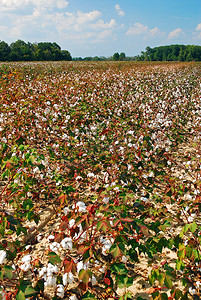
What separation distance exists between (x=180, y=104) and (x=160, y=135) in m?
4.49

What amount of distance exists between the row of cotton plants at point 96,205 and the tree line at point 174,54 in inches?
4430

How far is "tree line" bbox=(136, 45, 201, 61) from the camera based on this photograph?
358 ft

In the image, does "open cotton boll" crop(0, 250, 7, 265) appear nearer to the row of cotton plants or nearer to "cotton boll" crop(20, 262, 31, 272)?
the row of cotton plants

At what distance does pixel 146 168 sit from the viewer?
4273mm

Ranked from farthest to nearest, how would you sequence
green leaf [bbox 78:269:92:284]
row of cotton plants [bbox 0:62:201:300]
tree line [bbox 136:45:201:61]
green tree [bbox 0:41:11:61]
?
tree line [bbox 136:45:201:61] < green tree [bbox 0:41:11:61] < row of cotton plants [bbox 0:62:201:300] < green leaf [bbox 78:269:92:284]

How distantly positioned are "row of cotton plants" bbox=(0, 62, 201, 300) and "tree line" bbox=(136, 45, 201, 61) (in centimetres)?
11253

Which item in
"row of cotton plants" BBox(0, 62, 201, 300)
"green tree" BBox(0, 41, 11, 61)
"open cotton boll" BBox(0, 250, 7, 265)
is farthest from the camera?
"green tree" BBox(0, 41, 11, 61)

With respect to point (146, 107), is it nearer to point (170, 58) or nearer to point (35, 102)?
point (35, 102)

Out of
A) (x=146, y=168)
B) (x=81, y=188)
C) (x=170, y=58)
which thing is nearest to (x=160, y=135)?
(x=146, y=168)

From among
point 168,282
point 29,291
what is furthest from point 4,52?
point 168,282

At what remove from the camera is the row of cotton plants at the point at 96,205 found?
173 centimetres

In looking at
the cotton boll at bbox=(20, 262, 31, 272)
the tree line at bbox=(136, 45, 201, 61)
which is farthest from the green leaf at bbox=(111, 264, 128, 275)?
the tree line at bbox=(136, 45, 201, 61)

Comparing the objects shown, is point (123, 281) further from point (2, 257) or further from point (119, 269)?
point (2, 257)

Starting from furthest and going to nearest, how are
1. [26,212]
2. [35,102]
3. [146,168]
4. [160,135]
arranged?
[35,102] < [160,135] < [146,168] < [26,212]
